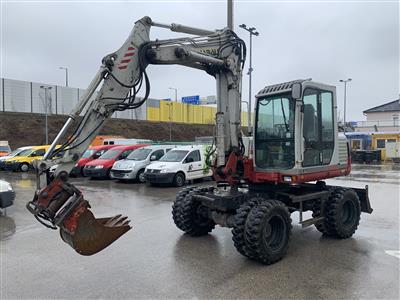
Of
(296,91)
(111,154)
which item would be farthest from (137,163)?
(296,91)

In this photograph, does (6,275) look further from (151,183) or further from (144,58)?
(151,183)

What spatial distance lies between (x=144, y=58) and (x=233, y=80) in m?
2.00

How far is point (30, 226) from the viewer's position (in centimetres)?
873

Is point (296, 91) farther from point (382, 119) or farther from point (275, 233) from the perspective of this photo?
point (382, 119)

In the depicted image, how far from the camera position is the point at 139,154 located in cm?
1848

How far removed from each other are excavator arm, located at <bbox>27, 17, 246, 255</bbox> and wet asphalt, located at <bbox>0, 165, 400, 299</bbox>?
2.84 feet

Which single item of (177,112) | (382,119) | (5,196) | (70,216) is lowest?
(5,196)

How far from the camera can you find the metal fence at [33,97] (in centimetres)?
4088

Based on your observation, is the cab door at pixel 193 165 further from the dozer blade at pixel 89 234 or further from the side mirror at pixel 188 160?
the dozer blade at pixel 89 234

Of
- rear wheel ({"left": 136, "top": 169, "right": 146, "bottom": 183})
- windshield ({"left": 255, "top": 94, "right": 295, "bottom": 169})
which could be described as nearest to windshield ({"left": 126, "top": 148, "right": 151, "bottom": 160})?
rear wheel ({"left": 136, "top": 169, "right": 146, "bottom": 183})

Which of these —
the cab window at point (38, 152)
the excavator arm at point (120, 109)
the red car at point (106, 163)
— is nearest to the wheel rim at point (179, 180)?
the red car at point (106, 163)

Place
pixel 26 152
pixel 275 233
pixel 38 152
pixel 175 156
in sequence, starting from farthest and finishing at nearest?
pixel 26 152 < pixel 38 152 < pixel 175 156 < pixel 275 233

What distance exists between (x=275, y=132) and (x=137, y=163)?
11244mm

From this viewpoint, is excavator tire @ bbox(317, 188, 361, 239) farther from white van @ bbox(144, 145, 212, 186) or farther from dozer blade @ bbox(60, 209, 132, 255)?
white van @ bbox(144, 145, 212, 186)
